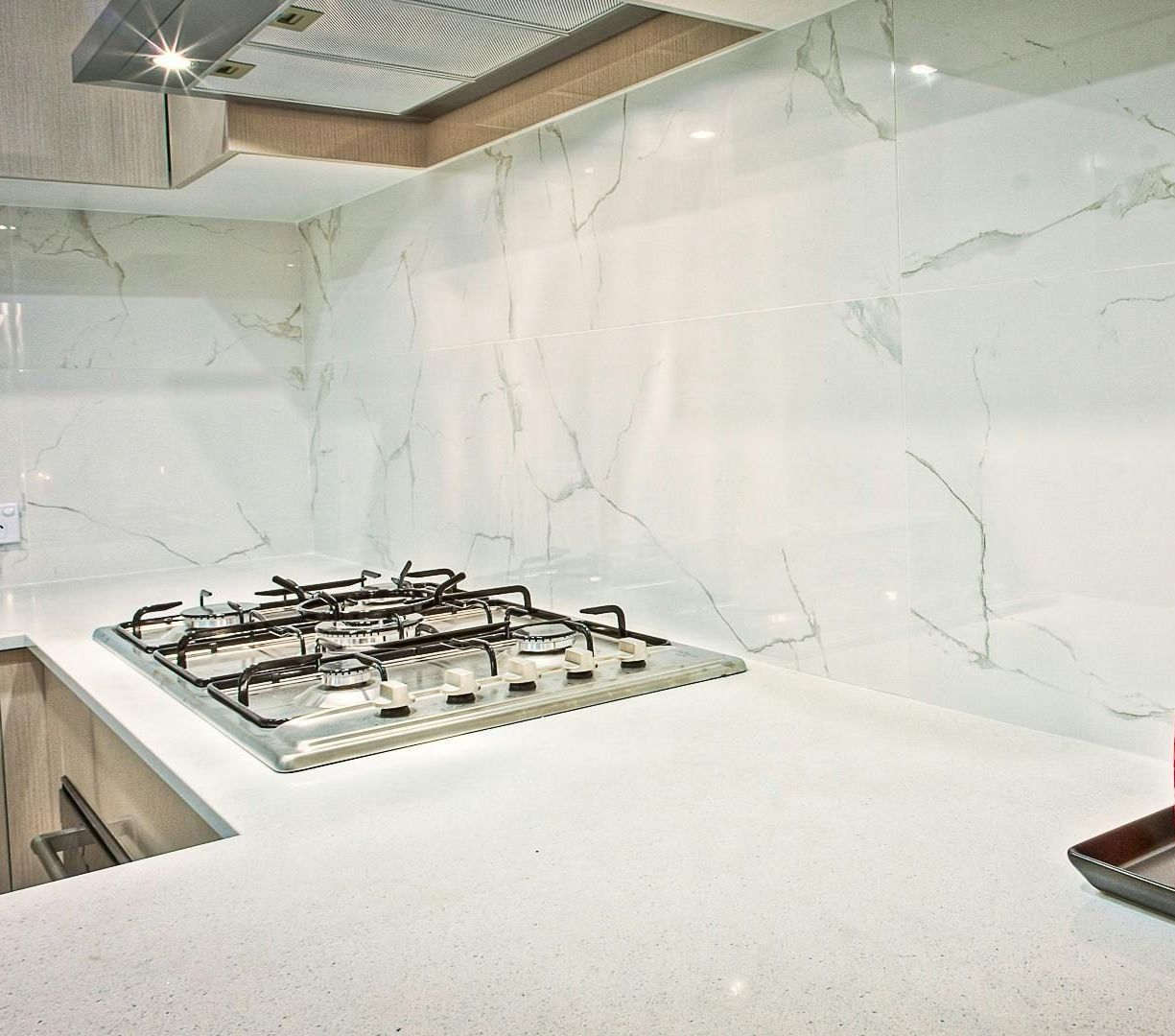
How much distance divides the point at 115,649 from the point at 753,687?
88cm

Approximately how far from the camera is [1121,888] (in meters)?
0.73

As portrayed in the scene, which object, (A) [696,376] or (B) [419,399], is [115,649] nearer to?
(B) [419,399]

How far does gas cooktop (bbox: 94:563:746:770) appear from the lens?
1132mm

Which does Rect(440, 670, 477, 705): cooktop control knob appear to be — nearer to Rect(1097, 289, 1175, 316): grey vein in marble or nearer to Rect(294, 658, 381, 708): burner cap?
Rect(294, 658, 381, 708): burner cap

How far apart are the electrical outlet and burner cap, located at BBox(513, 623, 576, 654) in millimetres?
1267

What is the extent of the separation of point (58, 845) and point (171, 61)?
1014 mm

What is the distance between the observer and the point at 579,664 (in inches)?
51.8

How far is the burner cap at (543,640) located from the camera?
1.39 metres

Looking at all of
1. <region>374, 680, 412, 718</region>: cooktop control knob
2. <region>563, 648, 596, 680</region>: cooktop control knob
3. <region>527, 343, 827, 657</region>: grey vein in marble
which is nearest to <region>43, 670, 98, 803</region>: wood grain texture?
<region>374, 680, 412, 718</region>: cooktop control knob

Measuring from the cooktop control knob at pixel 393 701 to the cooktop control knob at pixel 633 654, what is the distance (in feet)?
0.93

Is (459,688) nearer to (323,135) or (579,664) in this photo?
(579,664)

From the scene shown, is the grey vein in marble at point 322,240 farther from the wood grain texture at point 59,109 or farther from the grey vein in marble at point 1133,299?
the grey vein in marble at point 1133,299

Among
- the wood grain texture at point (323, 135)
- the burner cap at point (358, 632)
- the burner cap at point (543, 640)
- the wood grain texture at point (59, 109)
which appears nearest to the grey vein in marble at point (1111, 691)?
the burner cap at point (543, 640)

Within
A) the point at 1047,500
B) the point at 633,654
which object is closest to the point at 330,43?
the point at 633,654
